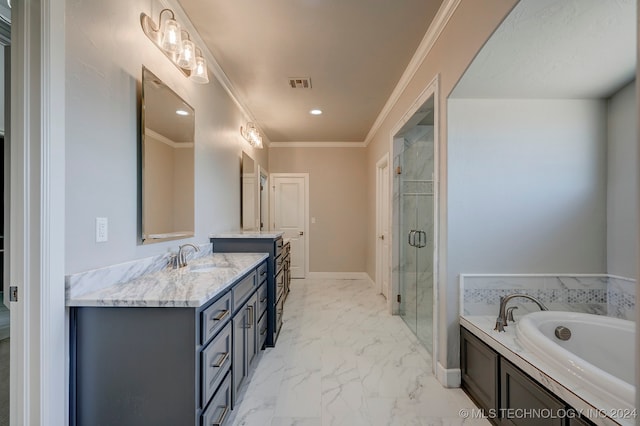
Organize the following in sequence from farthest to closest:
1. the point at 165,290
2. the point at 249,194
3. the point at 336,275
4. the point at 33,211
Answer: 1. the point at 336,275
2. the point at 249,194
3. the point at 165,290
4. the point at 33,211

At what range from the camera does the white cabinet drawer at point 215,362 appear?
1212mm

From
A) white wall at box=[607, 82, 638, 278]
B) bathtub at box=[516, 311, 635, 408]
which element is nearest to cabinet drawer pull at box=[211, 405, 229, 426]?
bathtub at box=[516, 311, 635, 408]

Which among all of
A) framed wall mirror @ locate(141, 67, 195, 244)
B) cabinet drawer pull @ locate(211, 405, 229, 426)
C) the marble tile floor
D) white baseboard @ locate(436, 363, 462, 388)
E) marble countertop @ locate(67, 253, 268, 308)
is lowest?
the marble tile floor

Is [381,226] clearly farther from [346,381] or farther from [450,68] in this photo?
[450,68]

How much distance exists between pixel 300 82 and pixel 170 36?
4.84 ft

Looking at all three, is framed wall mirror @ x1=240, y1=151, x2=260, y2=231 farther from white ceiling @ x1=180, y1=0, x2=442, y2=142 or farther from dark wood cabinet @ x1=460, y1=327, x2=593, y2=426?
dark wood cabinet @ x1=460, y1=327, x2=593, y2=426

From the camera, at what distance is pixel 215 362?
1.33 m

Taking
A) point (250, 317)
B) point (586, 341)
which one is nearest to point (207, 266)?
point (250, 317)

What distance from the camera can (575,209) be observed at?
6.61ft

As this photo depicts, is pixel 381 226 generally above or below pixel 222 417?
above

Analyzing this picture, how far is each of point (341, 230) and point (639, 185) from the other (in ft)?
15.4

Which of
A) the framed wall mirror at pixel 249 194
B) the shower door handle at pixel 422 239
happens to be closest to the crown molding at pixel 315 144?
the framed wall mirror at pixel 249 194

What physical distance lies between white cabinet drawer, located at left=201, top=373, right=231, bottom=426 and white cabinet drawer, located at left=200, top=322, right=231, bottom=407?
5 cm

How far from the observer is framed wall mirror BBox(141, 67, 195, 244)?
1.61 metres
